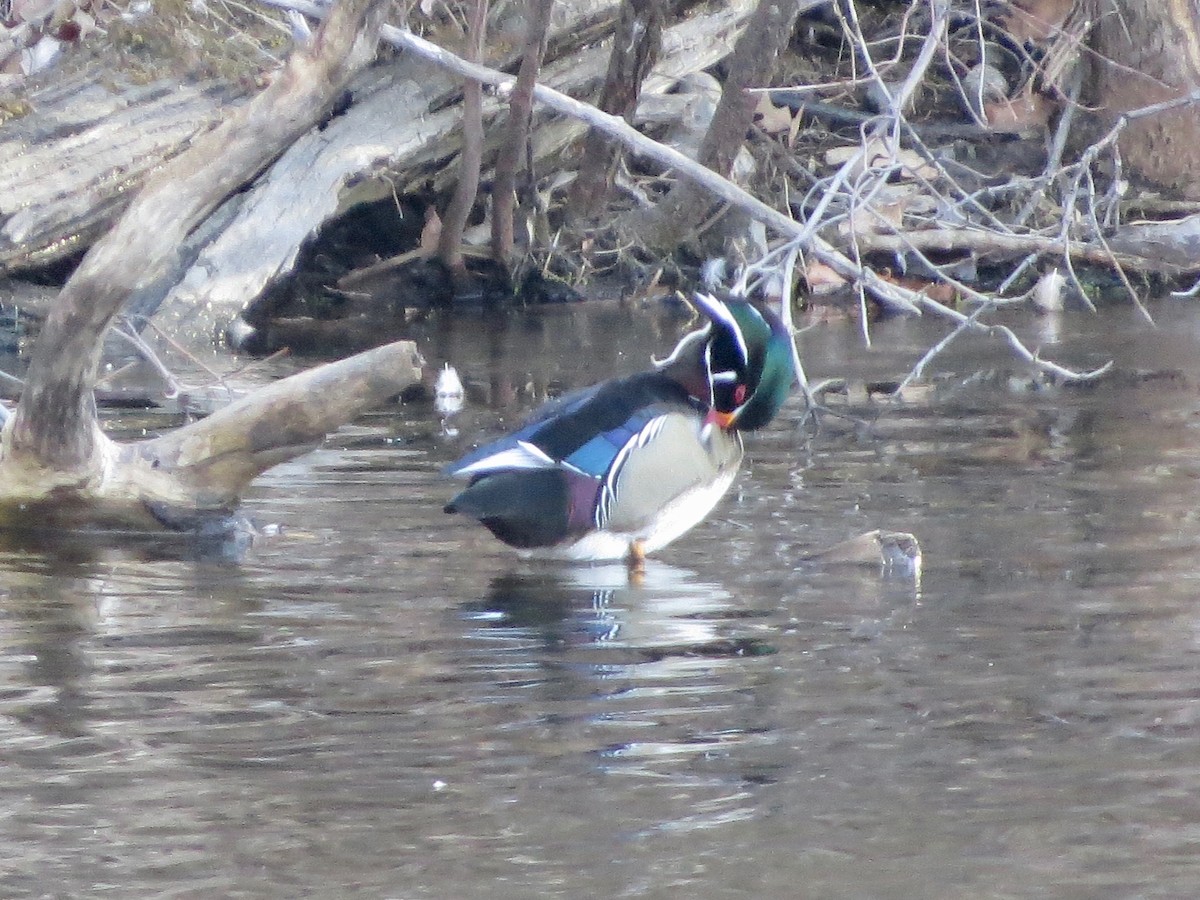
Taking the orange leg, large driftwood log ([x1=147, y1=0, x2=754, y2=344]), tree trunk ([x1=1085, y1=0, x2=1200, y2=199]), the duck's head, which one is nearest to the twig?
large driftwood log ([x1=147, y1=0, x2=754, y2=344])

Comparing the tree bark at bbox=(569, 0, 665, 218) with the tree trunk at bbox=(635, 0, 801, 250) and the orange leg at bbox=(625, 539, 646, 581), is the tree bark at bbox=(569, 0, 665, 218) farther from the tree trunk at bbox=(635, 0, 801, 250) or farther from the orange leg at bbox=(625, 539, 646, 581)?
the orange leg at bbox=(625, 539, 646, 581)

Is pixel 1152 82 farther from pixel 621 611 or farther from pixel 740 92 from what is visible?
pixel 621 611

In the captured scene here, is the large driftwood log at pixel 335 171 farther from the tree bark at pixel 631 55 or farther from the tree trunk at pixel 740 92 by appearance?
the tree trunk at pixel 740 92

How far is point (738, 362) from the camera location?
18.4 feet

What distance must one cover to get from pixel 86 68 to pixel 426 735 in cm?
838

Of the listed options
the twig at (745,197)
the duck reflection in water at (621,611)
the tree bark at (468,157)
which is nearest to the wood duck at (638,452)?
the duck reflection in water at (621,611)

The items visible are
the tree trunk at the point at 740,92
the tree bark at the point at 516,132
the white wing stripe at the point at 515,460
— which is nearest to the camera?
the white wing stripe at the point at 515,460

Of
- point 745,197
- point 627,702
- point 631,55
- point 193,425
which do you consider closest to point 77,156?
point 631,55

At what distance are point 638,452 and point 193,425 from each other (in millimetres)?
1298

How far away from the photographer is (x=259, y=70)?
11477mm

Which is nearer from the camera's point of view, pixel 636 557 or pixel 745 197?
pixel 636 557

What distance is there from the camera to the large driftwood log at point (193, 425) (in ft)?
16.2

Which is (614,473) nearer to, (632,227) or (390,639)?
(390,639)

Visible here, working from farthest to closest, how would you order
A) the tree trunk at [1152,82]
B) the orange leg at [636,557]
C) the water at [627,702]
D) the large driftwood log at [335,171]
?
the tree trunk at [1152,82]
the large driftwood log at [335,171]
the orange leg at [636,557]
the water at [627,702]
